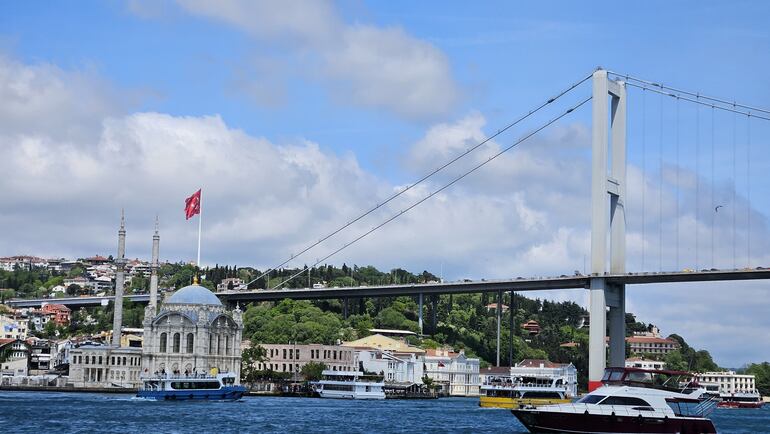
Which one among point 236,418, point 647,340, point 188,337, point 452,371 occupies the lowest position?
point 236,418

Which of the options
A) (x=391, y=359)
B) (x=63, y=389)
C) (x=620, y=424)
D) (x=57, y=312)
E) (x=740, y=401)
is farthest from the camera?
(x=57, y=312)

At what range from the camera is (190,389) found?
275ft

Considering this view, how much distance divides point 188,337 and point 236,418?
44.7 metres

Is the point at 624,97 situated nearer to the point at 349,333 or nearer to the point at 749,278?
the point at 749,278

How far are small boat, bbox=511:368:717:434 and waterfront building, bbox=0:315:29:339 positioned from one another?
108034 millimetres

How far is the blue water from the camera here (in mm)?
56125

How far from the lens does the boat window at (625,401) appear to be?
47.6m

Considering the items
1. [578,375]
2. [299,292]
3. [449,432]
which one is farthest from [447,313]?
[449,432]

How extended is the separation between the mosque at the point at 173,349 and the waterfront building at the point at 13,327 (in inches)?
1583

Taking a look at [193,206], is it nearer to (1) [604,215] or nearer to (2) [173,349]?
(2) [173,349]

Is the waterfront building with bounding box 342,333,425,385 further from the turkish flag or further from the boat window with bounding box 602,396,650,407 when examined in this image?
the boat window with bounding box 602,396,650,407


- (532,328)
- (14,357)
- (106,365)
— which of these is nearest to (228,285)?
(532,328)

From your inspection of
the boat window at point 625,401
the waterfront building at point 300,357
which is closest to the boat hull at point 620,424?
the boat window at point 625,401

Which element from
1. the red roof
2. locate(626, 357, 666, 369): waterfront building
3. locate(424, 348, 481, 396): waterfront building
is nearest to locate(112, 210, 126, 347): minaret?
locate(424, 348, 481, 396): waterfront building
